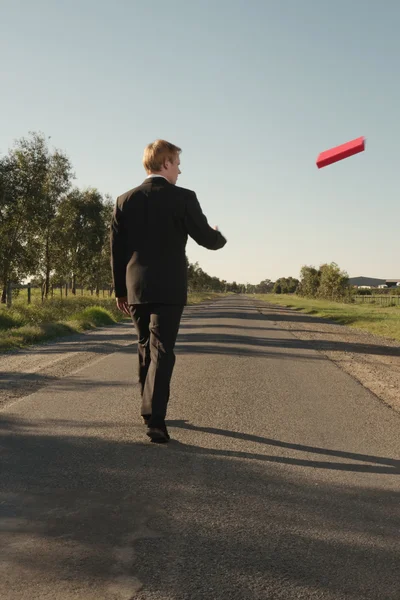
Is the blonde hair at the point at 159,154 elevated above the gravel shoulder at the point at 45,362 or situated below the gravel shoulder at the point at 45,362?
above

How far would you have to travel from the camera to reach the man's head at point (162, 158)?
15.2 ft

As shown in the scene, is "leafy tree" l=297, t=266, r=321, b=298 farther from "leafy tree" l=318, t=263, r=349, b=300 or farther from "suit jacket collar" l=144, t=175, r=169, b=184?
"suit jacket collar" l=144, t=175, r=169, b=184

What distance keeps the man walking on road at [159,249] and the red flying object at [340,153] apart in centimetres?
170

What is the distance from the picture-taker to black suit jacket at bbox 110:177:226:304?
454cm

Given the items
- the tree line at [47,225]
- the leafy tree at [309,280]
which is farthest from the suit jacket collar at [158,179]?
the leafy tree at [309,280]

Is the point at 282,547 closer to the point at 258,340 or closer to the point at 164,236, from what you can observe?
the point at 164,236

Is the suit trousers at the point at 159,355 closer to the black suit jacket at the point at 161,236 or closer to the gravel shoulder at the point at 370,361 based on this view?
the black suit jacket at the point at 161,236

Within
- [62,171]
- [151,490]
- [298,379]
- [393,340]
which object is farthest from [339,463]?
[62,171]

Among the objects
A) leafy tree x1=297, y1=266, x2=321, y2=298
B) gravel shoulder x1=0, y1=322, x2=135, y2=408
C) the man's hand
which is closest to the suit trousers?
the man's hand

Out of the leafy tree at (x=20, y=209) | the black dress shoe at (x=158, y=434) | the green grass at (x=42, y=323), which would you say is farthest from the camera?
the leafy tree at (x=20, y=209)

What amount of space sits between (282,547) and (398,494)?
1177 millimetres

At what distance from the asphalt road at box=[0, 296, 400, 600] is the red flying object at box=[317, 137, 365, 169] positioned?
2.47 m

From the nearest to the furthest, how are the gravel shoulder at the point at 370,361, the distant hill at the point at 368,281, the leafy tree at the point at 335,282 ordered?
the gravel shoulder at the point at 370,361 → the leafy tree at the point at 335,282 → the distant hill at the point at 368,281

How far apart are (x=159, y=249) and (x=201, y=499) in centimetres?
201
